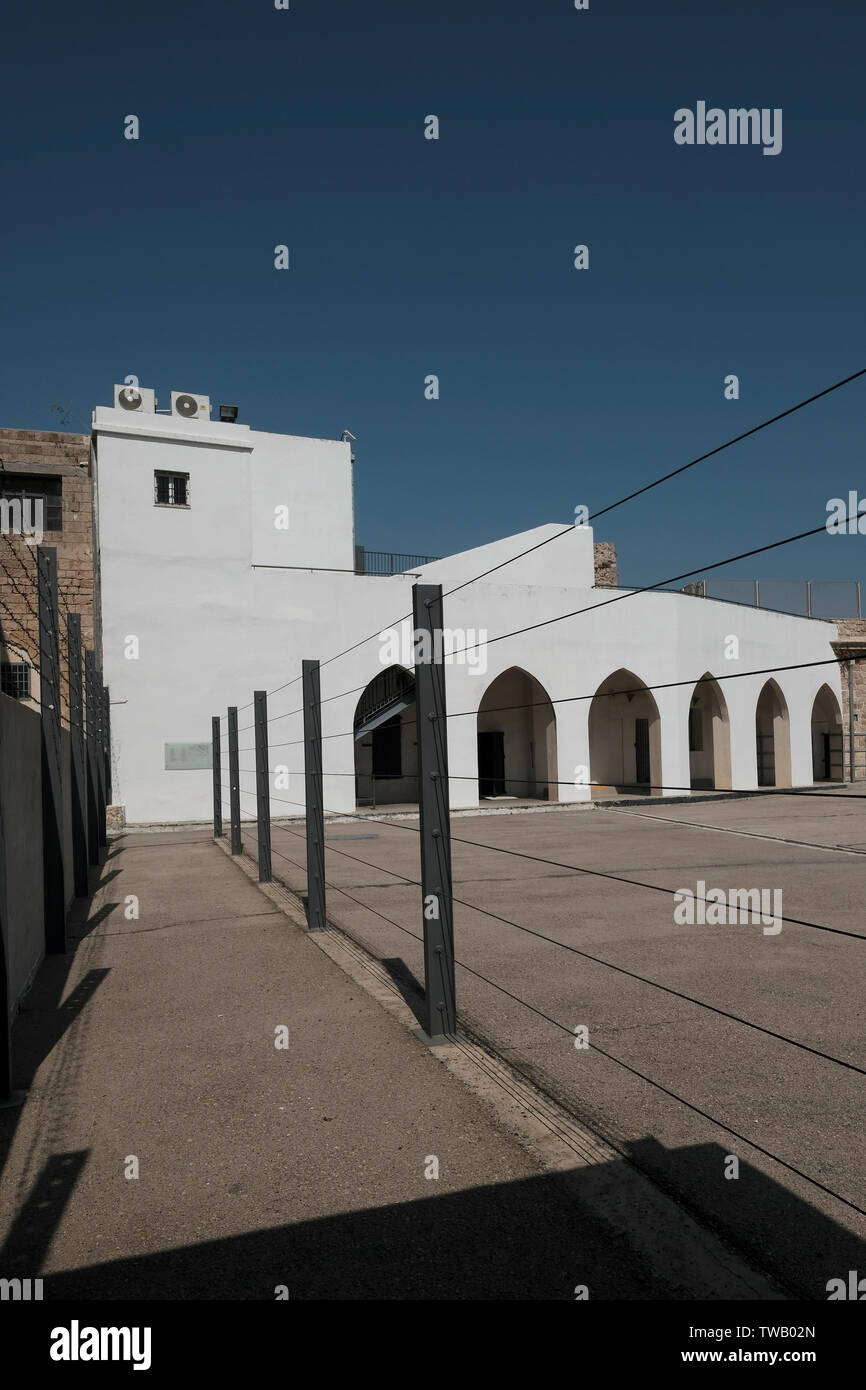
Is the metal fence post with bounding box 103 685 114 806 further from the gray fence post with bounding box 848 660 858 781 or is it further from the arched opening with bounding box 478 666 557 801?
the gray fence post with bounding box 848 660 858 781

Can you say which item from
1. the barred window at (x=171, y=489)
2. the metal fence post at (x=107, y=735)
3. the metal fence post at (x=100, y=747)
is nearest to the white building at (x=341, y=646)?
the barred window at (x=171, y=489)

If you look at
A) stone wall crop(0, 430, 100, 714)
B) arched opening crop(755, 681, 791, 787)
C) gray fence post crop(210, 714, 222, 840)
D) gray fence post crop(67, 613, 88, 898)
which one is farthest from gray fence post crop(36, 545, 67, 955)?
arched opening crop(755, 681, 791, 787)

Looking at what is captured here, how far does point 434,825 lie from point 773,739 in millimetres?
27470

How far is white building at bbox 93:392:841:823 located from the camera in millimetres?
19797

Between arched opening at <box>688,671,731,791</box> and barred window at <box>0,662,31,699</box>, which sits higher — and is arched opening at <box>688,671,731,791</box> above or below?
below

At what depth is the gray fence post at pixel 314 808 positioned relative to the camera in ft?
27.3

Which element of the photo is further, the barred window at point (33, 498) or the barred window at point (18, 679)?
the barred window at point (33, 498)

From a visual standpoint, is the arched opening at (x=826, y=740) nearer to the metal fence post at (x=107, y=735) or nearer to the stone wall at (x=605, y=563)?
the stone wall at (x=605, y=563)

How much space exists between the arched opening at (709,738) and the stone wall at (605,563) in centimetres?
438

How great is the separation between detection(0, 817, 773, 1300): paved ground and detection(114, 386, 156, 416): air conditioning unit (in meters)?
17.7

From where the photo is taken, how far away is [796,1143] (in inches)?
149
